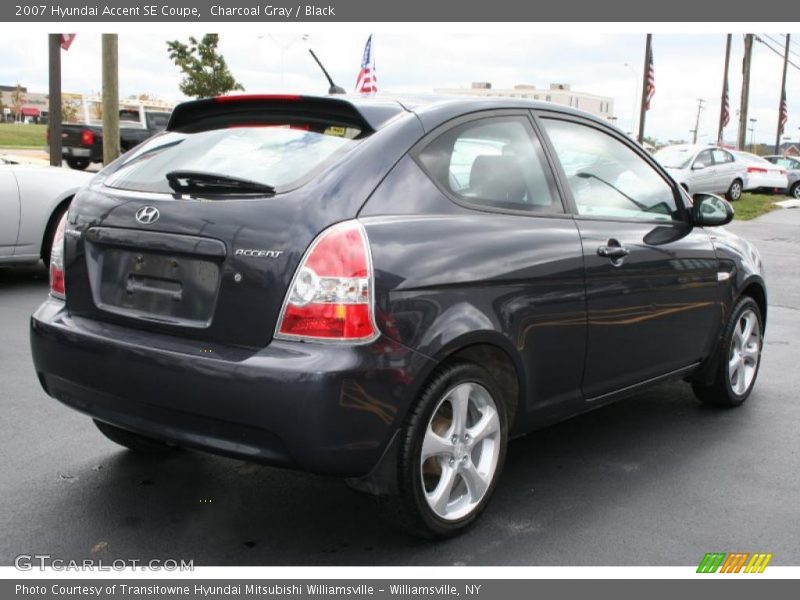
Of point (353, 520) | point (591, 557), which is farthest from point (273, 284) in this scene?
point (591, 557)

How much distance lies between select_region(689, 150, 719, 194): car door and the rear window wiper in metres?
22.8

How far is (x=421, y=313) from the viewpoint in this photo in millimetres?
3193

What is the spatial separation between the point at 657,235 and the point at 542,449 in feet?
3.96

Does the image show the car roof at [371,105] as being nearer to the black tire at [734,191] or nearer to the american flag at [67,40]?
the american flag at [67,40]

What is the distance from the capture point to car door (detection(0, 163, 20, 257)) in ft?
27.3

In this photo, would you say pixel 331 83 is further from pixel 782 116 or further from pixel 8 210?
pixel 782 116

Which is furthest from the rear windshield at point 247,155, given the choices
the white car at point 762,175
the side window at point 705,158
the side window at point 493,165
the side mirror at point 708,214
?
the white car at point 762,175

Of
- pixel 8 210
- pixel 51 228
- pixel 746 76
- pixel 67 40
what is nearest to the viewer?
pixel 8 210

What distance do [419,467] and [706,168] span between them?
23.9m

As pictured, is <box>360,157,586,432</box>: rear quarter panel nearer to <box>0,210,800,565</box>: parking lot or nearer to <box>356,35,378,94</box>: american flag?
<box>0,210,800,565</box>: parking lot

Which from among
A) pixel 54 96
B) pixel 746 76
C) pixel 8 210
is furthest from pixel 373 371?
pixel 746 76

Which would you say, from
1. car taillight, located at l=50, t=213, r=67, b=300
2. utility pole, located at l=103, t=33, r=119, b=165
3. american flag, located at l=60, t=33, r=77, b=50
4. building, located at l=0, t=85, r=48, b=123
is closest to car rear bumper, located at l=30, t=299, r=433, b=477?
car taillight, located at l=50, t=213, r=67, b=300

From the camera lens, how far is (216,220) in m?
3.19

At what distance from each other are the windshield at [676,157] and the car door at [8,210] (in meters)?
19.5
